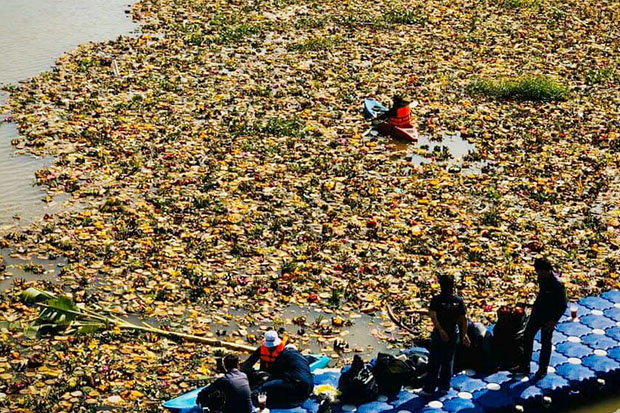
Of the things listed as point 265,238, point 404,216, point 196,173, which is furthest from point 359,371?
point 196,173

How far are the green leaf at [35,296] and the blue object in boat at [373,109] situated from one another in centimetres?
979

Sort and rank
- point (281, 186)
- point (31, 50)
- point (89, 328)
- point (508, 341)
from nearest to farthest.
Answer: point (508, 341) → point (89, 328) → point (281, 186) → point (31, 50)

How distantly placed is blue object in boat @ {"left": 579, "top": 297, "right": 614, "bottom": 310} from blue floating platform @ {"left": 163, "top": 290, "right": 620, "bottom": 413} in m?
0.32

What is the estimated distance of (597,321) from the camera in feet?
41.9

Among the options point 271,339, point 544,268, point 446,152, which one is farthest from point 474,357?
point 446,152

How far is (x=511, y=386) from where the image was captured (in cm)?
1131

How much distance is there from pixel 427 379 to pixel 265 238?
502 centimetres

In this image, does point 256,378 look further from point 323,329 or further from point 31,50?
point 31,50

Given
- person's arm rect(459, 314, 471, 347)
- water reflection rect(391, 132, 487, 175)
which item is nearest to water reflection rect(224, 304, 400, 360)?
person's arm rect(459, 314, 471, 347)

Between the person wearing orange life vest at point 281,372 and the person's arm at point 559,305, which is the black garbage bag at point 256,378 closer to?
the person wearing orange life vest at point 281,372

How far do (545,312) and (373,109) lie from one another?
10.5m

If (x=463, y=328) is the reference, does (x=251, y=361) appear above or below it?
below

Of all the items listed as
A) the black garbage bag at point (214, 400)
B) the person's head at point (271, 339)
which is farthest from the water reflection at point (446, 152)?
the black garbage bag at point (214, 400)

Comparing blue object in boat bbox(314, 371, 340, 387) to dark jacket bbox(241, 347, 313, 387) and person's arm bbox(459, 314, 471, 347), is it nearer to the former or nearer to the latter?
dark jacket bbox(241, 347, 313, 387)
